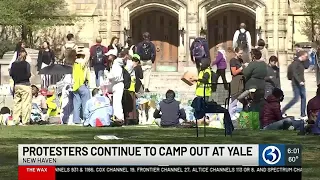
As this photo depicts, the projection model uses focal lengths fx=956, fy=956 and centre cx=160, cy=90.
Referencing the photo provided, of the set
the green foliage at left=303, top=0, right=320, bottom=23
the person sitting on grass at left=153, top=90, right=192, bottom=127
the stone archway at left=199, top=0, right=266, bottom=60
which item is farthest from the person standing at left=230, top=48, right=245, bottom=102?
the stone archway at left=199, top=0, right=266, bottom=60

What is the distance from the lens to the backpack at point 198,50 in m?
27.5

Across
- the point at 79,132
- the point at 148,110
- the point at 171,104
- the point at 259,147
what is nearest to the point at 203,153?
the point at 259,147

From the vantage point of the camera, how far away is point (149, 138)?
1566 cm

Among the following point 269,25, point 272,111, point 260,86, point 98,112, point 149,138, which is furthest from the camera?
point 269,25

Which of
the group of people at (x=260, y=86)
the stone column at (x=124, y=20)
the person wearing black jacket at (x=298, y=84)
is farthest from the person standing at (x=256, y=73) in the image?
the stone column at (x=124, y=20)

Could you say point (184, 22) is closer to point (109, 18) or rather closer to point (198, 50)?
point (109, 18)

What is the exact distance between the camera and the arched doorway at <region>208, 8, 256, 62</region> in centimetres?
4312

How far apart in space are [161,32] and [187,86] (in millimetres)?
11469

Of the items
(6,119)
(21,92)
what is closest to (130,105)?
(21,92)

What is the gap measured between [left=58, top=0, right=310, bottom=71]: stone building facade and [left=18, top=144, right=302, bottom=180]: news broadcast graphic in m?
34.8

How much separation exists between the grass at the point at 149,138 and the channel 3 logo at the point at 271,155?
16.2 ft

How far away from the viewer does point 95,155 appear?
6066 millimetres

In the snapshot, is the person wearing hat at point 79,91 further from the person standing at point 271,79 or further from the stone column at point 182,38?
the stone column at point 182,38

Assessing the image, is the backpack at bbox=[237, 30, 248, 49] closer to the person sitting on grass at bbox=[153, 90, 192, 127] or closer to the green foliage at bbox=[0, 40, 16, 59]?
the person sitting on grass at bbox=[153, 90, 192, 127]
